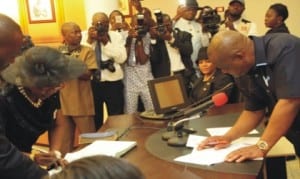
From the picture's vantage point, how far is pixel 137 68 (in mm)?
3785

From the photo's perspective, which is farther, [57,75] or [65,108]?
[65,108]

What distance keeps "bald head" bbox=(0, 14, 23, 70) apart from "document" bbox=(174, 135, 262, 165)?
0.84 meters

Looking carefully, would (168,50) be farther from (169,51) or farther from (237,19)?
(237,19)

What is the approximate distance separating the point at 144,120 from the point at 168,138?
60cm

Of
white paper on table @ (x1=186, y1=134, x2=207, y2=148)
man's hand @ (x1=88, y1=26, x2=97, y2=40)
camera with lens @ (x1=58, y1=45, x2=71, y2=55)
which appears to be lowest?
white paper on table @ (x1=186, y1=134, x2=207, y2=148)

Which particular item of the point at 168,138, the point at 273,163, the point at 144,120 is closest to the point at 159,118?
the point at 144,120

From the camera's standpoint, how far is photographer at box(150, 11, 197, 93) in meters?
3.86

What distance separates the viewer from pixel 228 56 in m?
1.79

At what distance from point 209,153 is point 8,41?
1000 millimetres

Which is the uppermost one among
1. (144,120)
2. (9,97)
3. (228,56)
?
(228,56)

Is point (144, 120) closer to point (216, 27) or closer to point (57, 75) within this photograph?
point (57, 75)

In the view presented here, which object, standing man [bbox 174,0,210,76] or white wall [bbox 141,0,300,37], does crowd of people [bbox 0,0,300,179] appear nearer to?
standing man [bbox 174,0,210,76]

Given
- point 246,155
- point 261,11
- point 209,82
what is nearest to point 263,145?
point 246,155

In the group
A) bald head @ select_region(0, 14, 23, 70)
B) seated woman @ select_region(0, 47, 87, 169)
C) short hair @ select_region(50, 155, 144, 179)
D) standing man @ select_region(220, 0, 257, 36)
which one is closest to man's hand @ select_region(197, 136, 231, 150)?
seated woman @ select_region(0, 47, 87, 169)
